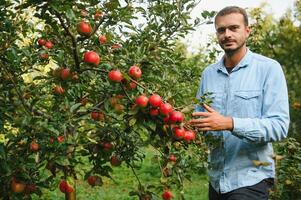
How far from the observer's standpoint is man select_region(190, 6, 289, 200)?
8.20 ft

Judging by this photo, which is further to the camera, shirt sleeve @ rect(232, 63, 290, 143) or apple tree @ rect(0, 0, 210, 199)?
shirt sleeve @ rect(232, 63, 290, 143)

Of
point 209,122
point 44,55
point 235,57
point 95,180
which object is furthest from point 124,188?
point 209,122

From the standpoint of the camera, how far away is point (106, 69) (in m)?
2.44

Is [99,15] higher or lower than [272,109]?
higher

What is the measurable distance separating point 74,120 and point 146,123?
0.39m

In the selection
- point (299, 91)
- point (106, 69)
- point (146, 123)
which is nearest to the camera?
point (146, 123)

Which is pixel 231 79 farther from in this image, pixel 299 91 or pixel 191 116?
pixel 299 91

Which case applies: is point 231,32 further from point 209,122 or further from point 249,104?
point 209,122

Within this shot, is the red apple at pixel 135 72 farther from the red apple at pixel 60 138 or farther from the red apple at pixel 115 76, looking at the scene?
the red apple at pixel 60 138

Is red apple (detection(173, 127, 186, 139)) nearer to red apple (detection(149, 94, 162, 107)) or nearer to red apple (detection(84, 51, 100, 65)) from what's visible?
red apple (detection(149, 94, 162, 107))

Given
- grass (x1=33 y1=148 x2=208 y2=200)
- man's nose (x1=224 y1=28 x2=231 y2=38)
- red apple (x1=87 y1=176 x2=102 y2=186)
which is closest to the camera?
man's nose (x1=224 y1=28 x2=231 y2=38)

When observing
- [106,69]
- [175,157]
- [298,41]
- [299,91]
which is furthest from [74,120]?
[298,41]

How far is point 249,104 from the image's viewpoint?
2678 millimetres

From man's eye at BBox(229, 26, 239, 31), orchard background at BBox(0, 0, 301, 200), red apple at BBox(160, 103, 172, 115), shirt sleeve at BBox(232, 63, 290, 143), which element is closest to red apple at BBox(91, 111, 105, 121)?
orchard background at BBox(0, 0, 301, 200)
